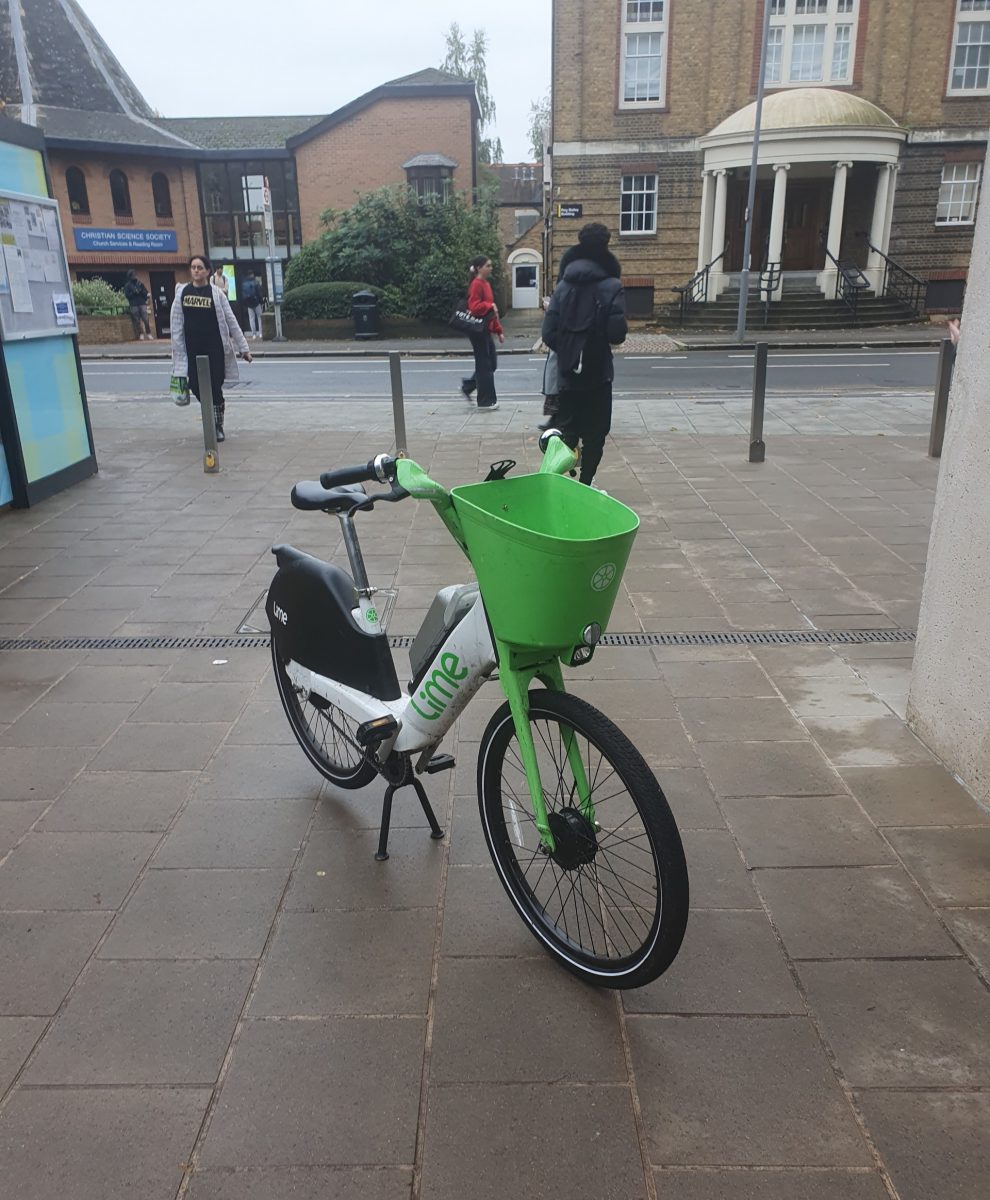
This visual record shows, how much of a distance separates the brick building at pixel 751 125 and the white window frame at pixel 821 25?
0.03 meters

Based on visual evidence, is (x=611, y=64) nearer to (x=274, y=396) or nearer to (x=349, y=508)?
(x=274, y=396)

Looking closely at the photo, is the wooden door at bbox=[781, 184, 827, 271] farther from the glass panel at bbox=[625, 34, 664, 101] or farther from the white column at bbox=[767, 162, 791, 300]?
the glass panel at bbox=[625, 34, 664, 101]

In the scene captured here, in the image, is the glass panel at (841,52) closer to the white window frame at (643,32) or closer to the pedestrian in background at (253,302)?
the white window frame at (643,32)

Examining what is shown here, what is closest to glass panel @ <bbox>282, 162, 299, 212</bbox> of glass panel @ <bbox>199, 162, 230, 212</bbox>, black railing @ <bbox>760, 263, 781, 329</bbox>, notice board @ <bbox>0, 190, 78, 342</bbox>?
glass panel @ <bbox>199, 162, 230, 212</bbox>

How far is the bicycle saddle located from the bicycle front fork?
0.79m

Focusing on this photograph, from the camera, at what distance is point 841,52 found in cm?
2731

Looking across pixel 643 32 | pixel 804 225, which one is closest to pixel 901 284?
pixel 804 225

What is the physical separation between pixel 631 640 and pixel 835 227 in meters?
25.4

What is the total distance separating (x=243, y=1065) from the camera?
7.34 feet

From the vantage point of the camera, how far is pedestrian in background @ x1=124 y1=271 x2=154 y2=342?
28.8 metres

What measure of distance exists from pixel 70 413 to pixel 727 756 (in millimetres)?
6742

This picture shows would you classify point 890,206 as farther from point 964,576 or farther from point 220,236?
point 964,576

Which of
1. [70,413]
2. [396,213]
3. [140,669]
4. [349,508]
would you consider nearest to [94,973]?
[349,508]

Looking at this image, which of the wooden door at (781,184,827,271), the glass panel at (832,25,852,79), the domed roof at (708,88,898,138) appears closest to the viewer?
the domed roof at (708,88,898,138)
